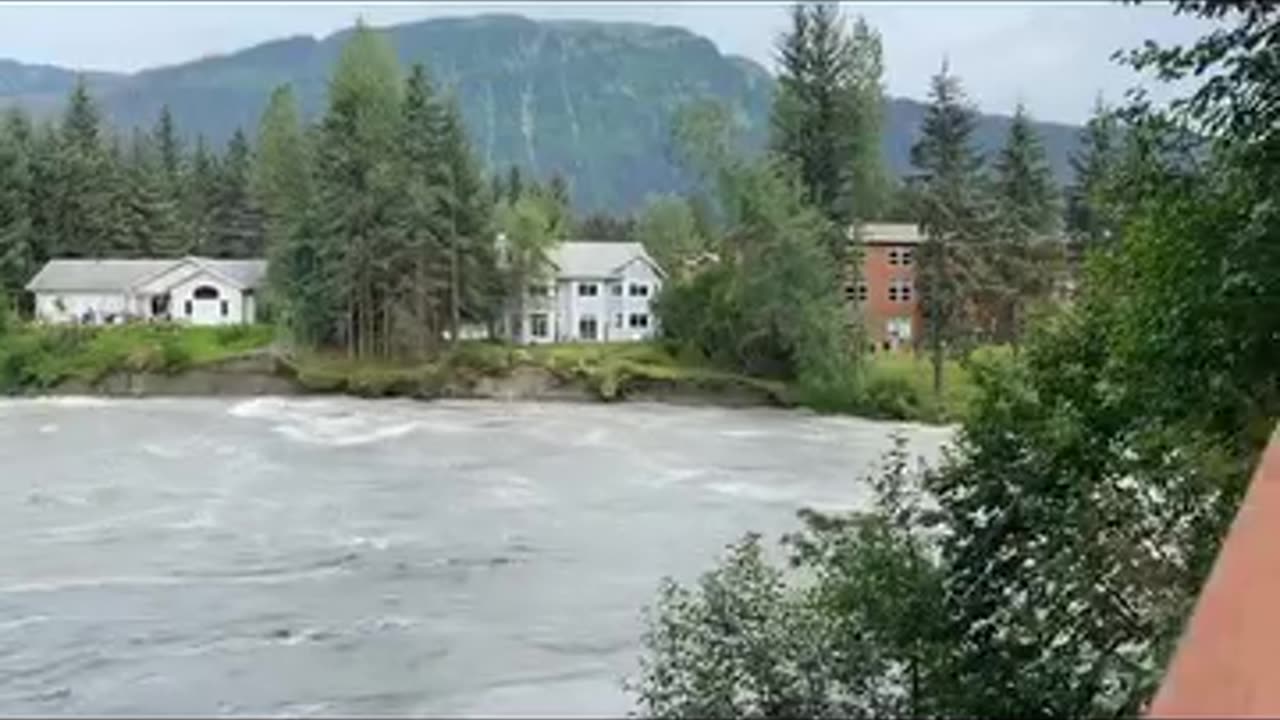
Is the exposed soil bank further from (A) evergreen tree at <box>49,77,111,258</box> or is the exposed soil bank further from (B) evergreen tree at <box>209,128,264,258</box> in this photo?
(B) evergreen tree at <box>209,128,264,258</box>

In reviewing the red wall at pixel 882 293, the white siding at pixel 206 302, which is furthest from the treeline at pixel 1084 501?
the white siding at pixel 206 302

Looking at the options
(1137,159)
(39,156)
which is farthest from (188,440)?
(39,156)

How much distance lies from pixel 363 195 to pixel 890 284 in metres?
20.8

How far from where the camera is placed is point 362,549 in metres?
24.8

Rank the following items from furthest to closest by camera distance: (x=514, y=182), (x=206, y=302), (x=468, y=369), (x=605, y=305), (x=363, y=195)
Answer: (x=514, y=182) → (x=206, y=302) → (x=605, y=305) → (x=363, y=195) → (x=468, y=369)

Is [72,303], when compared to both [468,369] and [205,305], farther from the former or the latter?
[468,369]

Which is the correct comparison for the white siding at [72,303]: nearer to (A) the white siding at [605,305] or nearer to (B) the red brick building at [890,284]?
(A) the white siding at [605,305]

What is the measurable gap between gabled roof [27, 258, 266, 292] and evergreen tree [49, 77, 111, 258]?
1.66 meters

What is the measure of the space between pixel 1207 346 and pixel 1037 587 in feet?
5.51

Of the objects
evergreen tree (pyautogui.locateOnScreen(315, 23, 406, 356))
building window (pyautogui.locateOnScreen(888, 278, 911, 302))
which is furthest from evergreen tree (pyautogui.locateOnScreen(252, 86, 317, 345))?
building window (pyautogui.locateOnScreen(888, 278, 911, 302))

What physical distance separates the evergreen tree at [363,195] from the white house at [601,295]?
1220cm

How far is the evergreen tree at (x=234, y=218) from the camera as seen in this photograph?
3546 inches

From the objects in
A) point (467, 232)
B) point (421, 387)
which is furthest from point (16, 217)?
point (421, 387)

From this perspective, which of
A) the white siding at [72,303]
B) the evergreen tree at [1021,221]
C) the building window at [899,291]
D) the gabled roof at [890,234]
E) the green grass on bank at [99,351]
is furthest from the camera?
the white siding at [72,303]
